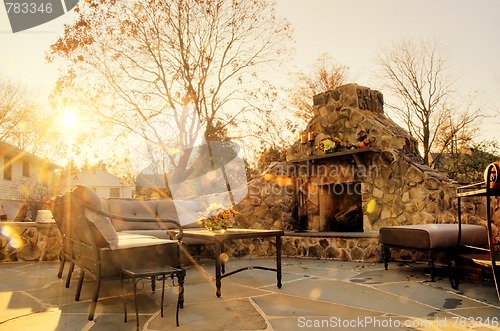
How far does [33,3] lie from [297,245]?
6.13m

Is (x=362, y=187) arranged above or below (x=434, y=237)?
above

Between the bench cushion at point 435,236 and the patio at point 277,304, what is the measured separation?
471mm

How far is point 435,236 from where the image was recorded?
456 centimetres

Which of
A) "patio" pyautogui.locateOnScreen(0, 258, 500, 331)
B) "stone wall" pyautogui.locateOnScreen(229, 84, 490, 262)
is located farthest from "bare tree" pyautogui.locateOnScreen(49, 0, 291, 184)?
"patio" pyautogui.locateOnScreen(0, 258, 500, 331)

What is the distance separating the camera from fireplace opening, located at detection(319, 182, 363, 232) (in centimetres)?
820

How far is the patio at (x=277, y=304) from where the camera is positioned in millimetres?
3088

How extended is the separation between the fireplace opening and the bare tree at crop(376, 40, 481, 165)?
1275cm

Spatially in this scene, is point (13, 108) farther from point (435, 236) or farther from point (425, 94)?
point (435, 236)

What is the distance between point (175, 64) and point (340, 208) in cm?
764

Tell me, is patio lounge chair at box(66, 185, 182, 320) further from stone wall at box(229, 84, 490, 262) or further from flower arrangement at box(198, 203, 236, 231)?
stone wall at box(229, 84, 490, 262)

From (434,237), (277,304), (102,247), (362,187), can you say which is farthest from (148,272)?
(362,187)

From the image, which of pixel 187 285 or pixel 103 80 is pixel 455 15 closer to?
pixel 187 285

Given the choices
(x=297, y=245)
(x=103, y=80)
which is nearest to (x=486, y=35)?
(x=297, y=245)

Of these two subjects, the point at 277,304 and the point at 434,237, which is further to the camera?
the point at 434,237
